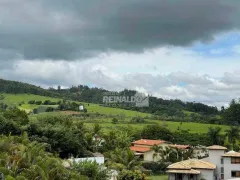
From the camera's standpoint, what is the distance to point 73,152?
46.0 metres

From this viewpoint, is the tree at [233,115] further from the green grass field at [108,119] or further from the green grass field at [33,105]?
the green grass field at [33,105]

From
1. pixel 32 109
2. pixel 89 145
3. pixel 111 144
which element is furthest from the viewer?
pixel 32 109

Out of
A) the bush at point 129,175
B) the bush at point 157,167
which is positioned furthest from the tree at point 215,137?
the bush at point 129,175

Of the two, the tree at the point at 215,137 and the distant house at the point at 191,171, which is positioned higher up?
the tree at the point at 215,137

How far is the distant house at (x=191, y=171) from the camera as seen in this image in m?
46.2

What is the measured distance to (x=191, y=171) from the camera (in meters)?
45.9

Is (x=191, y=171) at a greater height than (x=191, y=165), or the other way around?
(x=191, y=165)

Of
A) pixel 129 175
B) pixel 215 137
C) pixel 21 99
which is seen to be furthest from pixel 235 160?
pixel 21 99

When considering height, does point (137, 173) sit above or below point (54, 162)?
below

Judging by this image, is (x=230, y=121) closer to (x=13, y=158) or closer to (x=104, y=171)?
(x=104, y=171)

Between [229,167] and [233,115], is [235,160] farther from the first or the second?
[233,115]

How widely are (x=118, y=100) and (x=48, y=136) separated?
13117cm

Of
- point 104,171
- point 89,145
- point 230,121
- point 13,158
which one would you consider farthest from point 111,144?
point 230,121

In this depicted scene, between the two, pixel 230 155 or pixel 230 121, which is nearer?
pixel 230 155
